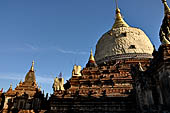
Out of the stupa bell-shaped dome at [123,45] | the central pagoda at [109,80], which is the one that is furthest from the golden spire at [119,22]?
the central pagoda at [109,80]

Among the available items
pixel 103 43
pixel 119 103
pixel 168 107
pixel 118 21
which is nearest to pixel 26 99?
pixel 119 103

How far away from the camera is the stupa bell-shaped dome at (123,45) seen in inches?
1227

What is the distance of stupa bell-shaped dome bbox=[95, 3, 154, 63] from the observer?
31156 mm

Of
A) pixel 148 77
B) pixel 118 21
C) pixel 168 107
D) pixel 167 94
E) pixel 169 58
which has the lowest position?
pixel 168 107

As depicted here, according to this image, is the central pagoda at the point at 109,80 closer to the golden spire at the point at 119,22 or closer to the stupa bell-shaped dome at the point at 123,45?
the stupa bell-shaped dome at the point at 123,45

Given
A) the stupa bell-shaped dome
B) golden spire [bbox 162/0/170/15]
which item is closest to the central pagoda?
the stupa bell-shaped dome

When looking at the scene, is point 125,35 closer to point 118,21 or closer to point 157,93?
point 118,21

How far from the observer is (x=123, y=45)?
33062 mm

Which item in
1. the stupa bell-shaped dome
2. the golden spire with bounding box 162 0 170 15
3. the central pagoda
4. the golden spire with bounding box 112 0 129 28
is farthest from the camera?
the golden spire with bounding box 112 0 129 28

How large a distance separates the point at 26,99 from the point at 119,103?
17091mm

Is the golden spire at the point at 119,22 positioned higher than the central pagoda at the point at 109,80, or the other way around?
the golden spire at the point at 119,22

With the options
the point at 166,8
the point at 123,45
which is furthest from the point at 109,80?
the point at 166,8

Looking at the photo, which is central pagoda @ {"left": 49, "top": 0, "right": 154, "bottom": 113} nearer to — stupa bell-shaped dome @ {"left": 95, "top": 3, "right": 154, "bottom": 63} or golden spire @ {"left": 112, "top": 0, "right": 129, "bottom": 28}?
stupa bell-shaped dome @ {"left": 95, "top": 3, "right": 154, "bottom": 63}

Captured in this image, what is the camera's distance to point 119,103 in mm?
19406
